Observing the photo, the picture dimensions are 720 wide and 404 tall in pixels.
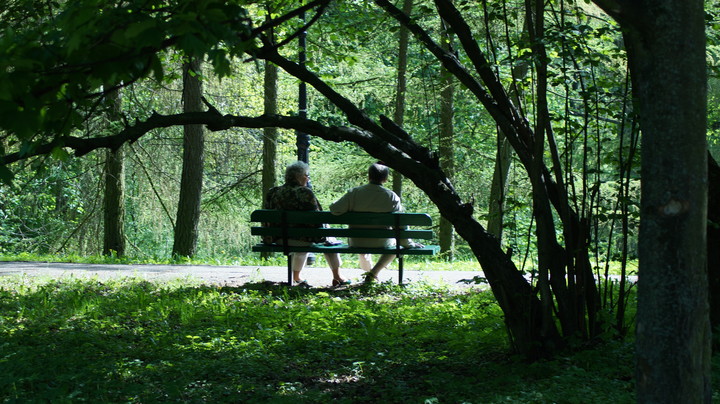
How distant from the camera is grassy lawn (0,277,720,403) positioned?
15.1ft

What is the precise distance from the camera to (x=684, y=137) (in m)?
2.92

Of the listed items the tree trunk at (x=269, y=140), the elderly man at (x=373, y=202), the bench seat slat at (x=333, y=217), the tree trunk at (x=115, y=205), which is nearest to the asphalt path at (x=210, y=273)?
the elderly man at (x=373, y=202)

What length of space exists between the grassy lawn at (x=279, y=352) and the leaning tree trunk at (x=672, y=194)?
1301mm

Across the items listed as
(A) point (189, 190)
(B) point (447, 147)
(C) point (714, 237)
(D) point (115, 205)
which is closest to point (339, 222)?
(C) point (714, 237)

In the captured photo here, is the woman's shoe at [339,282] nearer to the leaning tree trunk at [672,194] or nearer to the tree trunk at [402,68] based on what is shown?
the leaning tree trunk at [672,194]

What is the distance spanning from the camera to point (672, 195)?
2922mm

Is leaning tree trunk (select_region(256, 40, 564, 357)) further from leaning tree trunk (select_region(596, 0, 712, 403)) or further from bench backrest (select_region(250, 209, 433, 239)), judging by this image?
bench backrest (select_region(250, 209, 433, 239))

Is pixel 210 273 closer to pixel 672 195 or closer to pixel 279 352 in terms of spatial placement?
pixel 279 352

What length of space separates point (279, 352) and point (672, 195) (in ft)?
12.1

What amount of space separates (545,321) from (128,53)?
3497mm

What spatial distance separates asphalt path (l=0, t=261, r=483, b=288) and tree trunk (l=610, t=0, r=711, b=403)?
6.09m

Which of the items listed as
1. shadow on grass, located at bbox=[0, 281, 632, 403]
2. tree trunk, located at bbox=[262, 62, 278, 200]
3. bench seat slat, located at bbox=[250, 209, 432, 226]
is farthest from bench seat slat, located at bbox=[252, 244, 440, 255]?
tree trunk, located at bbox=[262, 62, 278, 200]

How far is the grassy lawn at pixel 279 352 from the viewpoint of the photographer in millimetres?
4594

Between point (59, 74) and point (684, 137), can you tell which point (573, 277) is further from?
point (59, 74)
